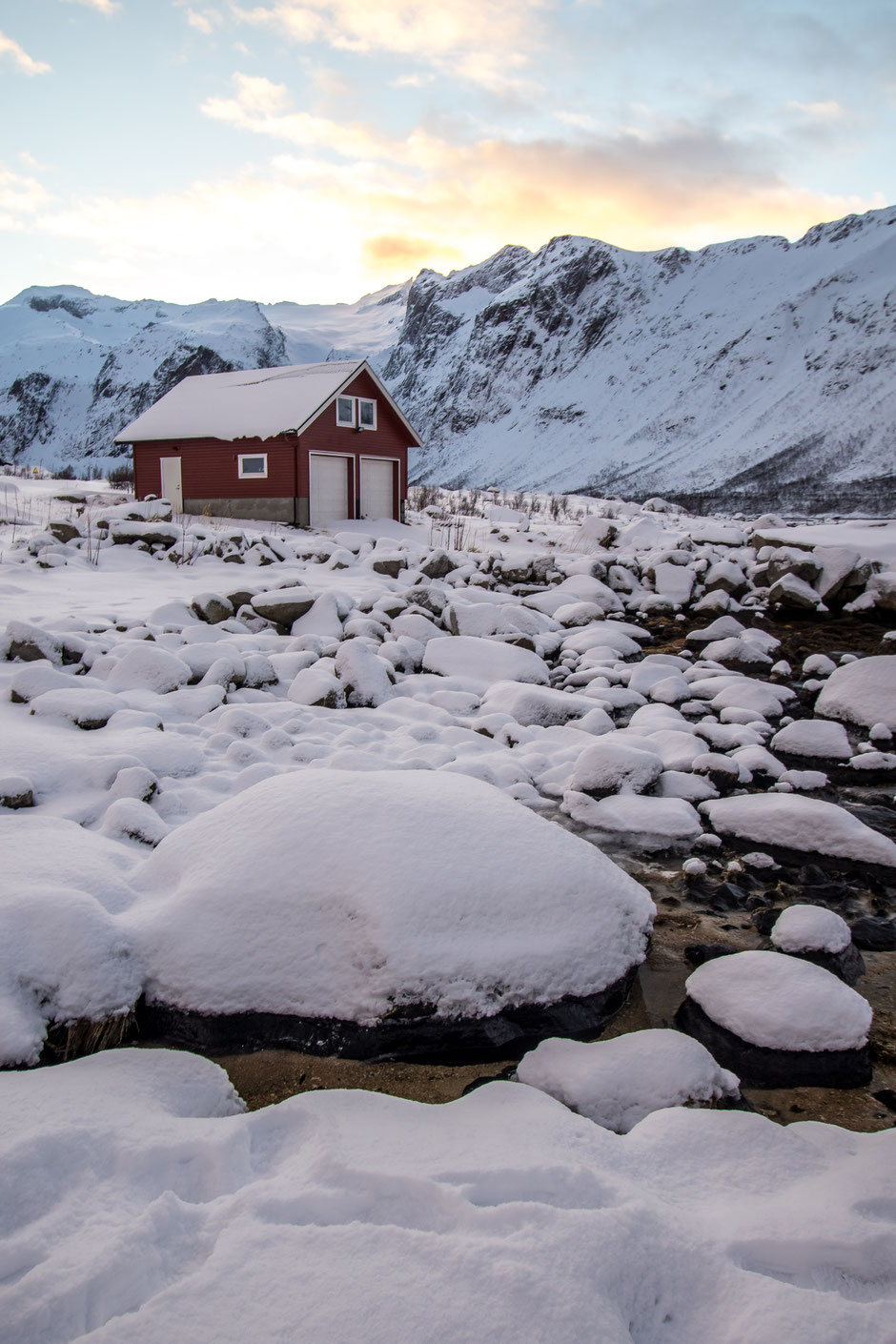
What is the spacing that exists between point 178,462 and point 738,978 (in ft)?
66.8

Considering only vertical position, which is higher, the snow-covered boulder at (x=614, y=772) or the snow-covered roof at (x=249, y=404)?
the snow-covered roof at (x=249, y=404)

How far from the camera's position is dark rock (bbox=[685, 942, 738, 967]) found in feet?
10.5

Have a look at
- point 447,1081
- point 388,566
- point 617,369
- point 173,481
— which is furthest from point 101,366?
point 447,1081

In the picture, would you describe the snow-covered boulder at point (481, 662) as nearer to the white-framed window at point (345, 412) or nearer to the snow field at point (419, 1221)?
the snow field at point (419, 1221)

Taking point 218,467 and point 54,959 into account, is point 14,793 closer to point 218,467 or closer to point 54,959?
point 54,959

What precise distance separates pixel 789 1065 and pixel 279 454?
1807 centimetres

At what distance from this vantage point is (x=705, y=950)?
10.7 ft

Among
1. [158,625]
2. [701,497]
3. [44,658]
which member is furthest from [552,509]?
[701,497]

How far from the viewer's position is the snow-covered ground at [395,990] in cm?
150

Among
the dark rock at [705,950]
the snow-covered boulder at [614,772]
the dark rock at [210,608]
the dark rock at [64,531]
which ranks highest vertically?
the dark rock at [64,531]

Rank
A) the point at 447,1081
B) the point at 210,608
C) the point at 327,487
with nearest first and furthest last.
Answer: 1. the point at 447,1081
2. the point at 210,608
3. the point at 327,487

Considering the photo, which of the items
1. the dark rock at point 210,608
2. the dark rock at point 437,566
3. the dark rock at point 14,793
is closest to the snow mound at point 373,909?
the dark rock at point 14,793

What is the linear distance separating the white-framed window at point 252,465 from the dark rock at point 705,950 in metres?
17.6

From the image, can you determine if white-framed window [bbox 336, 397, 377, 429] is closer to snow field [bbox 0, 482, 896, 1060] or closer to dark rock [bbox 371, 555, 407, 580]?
dark rock [bbox 371, 555, 407, 580]
